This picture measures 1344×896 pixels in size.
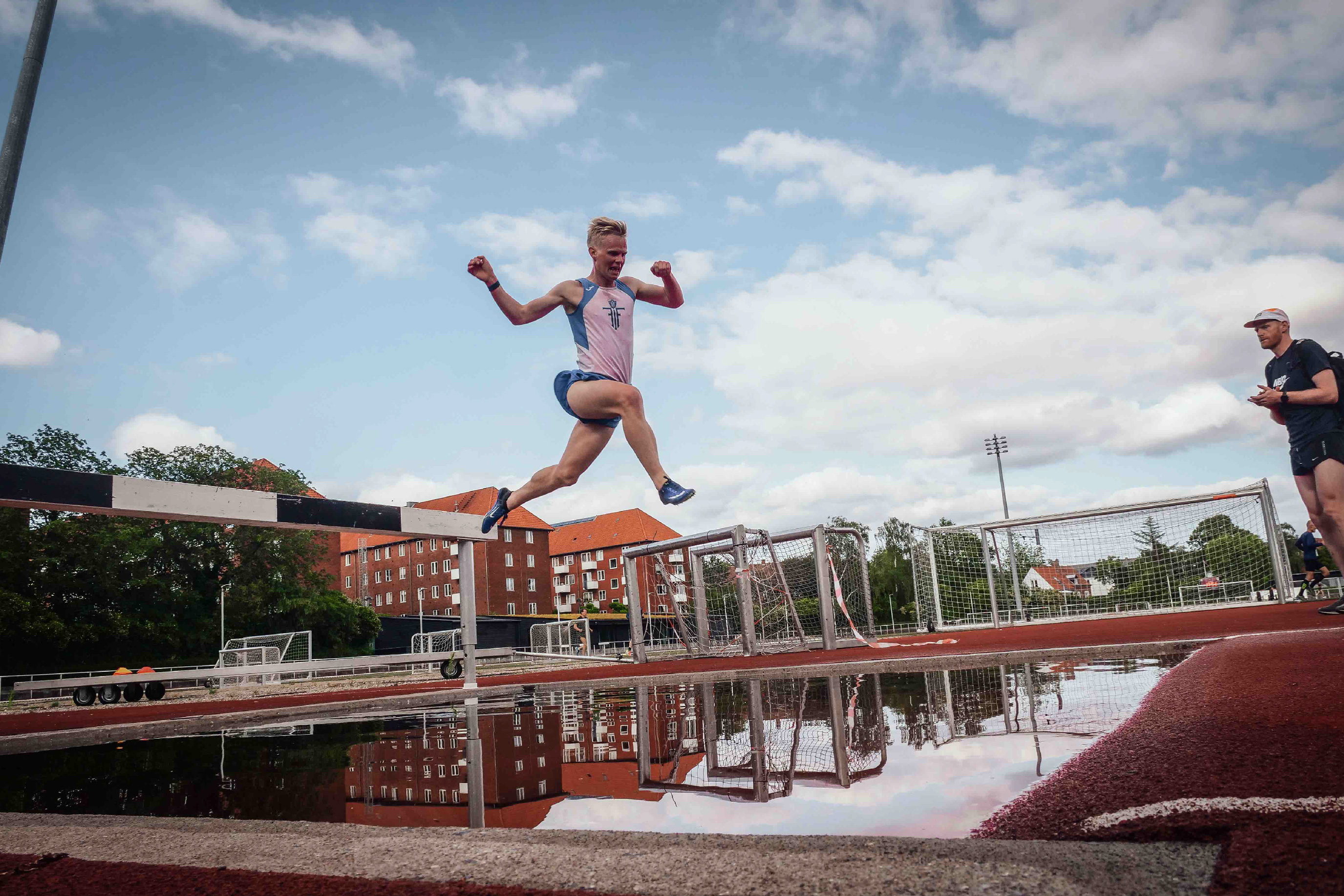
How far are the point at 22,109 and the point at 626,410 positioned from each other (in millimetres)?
3703

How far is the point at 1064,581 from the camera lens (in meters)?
25.2

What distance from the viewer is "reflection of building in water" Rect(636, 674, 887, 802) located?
2250 millimetres

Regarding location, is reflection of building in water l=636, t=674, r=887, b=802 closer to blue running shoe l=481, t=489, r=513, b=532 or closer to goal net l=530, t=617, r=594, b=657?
blue running shoe l=481, t=489, r=513, b=532

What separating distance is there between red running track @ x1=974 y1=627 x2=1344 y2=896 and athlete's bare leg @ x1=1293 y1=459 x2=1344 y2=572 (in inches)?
121

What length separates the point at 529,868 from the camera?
132 cm

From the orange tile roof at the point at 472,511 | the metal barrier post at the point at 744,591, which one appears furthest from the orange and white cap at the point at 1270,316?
the orange tile roof at the point at 472,511

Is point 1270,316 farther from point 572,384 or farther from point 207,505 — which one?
point 207,505

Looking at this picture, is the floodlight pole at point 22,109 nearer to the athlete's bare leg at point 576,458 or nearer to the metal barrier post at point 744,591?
the athlete's bare leg at point 576,458

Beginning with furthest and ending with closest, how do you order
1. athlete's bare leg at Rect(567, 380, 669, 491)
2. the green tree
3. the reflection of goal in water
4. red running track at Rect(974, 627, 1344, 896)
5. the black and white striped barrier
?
1. the green tree
2. the reflection of goal in water
3. the black and white striped barrier
4. athlete's bare leg at Rect(567, 380, 669, 491)
5. red running track at Rect(974, 627, 1344, 896)

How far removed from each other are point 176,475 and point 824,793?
1951 inches

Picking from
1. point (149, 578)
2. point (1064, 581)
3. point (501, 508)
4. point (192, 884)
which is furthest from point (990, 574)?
point (149, 578)

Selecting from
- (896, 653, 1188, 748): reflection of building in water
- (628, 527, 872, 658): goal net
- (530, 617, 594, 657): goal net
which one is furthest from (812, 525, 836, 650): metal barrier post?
(530, 617, 594, 657): goal net

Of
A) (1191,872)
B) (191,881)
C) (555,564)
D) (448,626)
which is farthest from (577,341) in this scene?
(555,564)

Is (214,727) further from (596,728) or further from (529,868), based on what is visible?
(529,868)
